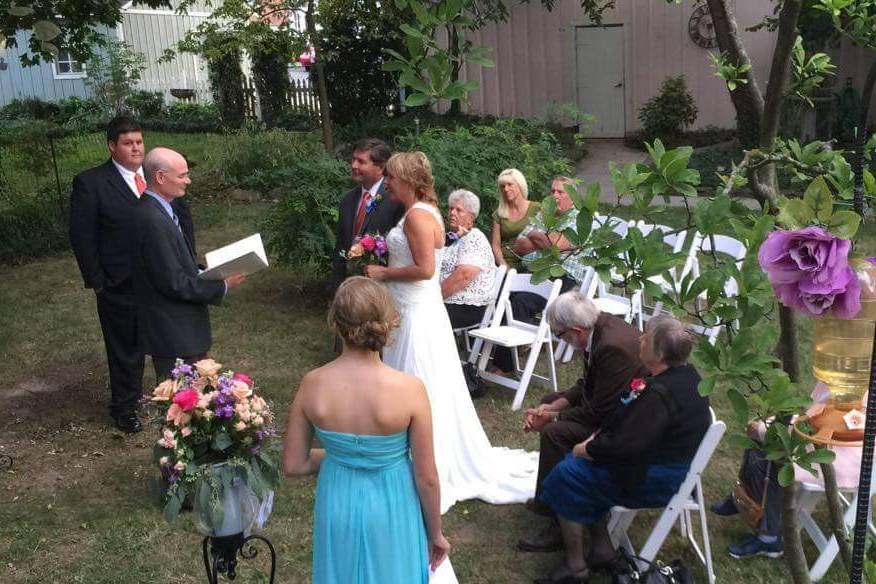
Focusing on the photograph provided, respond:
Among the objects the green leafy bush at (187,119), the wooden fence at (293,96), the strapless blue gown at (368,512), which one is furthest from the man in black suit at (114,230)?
the green leafy bush at (187,119)

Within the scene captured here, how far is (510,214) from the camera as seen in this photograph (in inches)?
308

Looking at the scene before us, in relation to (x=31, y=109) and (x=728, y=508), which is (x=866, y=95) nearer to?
(x=728, y=508)

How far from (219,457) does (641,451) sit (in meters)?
1.84

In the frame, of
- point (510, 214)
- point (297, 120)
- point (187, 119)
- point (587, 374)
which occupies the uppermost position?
point (187, 119)

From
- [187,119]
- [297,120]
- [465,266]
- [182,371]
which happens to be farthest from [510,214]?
[187,119]

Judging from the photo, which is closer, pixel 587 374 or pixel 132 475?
pixel 587 374

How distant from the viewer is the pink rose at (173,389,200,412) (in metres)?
A: 3.69

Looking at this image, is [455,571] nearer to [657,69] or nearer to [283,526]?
[283,526]

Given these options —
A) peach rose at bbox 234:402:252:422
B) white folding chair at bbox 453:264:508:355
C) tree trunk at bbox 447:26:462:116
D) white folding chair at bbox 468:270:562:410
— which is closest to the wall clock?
white folding chair at bbox 468:270:562:410

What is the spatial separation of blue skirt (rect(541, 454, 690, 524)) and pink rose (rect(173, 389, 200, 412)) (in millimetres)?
1805

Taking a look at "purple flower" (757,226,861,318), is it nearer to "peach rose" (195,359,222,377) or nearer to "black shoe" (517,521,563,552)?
"peach rose" (195,359,222,377)

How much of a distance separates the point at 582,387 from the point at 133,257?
102 inches

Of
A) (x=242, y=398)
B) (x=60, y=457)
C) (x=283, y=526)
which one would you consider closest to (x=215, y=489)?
(x=242, y=398)

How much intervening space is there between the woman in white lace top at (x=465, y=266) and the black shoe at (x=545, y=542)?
2495mm
